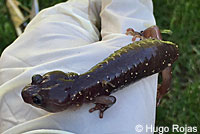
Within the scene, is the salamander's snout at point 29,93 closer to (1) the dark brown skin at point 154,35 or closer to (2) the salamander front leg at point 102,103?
(2) the salamander front leg at point 102,103

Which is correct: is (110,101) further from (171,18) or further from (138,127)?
(171,18)

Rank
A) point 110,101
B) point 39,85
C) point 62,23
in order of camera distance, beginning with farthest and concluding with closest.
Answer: point 62,23
point 110,101
point 39,85

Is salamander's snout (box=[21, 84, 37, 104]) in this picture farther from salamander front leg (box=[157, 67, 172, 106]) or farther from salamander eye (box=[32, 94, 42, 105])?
salamander front leg (box=[157, 67, 172, 106])

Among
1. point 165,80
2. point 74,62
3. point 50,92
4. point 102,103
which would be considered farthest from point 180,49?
point 50,92

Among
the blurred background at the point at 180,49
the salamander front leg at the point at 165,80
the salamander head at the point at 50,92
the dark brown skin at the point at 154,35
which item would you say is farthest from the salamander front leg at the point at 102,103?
the blurred background at the point at 180,49

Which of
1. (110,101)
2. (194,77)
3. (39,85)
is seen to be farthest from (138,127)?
(194,77)

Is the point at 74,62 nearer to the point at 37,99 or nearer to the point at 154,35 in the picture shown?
the point at 37,99
